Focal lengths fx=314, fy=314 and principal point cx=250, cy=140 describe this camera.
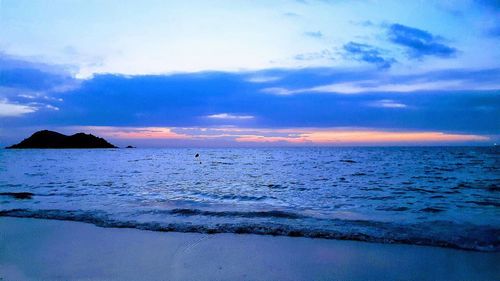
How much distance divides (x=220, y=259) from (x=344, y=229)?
13.6ft

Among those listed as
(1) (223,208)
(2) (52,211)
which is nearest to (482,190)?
(1) (223,208)

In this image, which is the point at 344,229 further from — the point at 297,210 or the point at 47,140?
the point at 47,140

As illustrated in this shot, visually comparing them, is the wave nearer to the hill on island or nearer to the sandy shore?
the sandy shore

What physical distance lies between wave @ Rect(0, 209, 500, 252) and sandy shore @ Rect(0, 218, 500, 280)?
0.43 meters

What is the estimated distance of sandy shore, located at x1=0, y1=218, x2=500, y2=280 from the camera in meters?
5.98

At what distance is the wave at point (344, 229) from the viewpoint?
814 centimetres

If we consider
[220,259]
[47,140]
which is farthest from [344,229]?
[47,140]

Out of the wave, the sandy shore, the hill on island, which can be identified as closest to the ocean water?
the wave

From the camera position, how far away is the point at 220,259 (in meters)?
6.78

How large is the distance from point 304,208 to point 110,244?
7618 millimetres

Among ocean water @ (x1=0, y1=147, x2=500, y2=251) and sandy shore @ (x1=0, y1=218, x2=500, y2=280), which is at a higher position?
sandy shore @ (x1=0, y1=218, x2=500, y2=280)

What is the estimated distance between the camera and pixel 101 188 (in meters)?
19.0

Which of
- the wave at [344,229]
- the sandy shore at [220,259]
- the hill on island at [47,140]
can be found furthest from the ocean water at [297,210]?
the hill on island at [47,140]

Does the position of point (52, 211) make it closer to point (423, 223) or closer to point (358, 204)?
point (358, 204)
